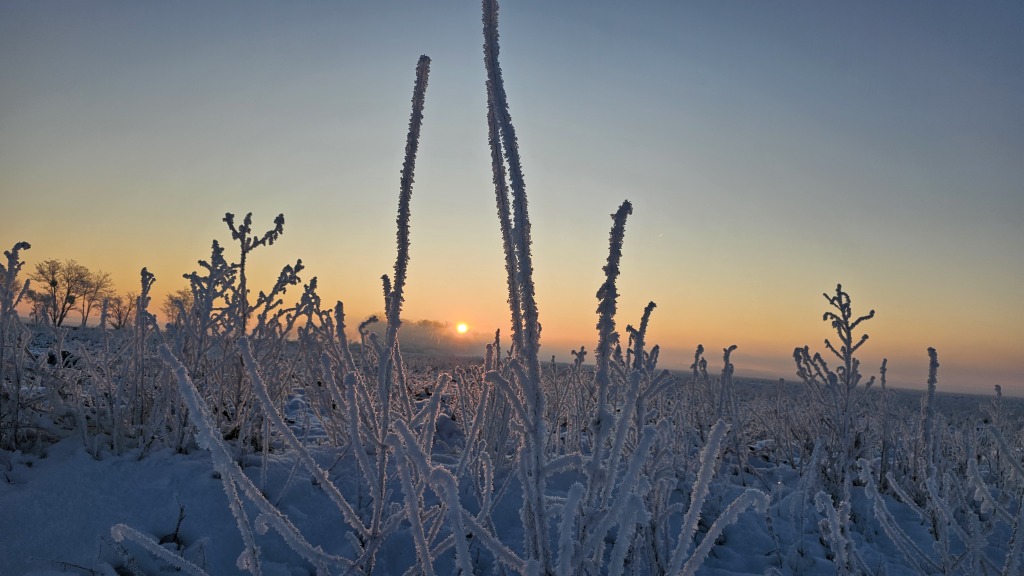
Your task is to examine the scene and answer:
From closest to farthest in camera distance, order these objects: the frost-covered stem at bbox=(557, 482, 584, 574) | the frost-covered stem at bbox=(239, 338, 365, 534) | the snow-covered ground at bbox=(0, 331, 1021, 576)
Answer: the frost-covered stem at bbox=(557, 482, 584, 574), the frost-covered stem at bbox=(239, 338, 365, 534), the snow-covered ground at bbox=(0, 331, 1021, 576)

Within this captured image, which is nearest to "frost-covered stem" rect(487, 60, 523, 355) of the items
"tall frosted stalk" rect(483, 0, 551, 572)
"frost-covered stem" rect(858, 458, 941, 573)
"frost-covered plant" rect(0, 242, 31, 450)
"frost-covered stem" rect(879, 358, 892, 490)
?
"tall frosted stalk" rect(483, 0, 551, 572)

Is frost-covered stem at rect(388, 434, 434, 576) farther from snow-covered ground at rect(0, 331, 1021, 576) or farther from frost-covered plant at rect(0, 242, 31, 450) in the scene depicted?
frost-covered plant at rect(0, 242, 31, 450)

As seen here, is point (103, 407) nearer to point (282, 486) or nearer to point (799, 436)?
point (282, 486)

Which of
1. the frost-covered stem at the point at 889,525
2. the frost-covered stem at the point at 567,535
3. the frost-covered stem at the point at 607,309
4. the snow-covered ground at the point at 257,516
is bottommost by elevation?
the snow-covered ground at the point at 257,516

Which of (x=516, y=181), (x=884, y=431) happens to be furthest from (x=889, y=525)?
(x=884, y=431)

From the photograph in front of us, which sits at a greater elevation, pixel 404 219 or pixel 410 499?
pixel 404 219

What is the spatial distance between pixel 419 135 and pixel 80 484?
8.82ft

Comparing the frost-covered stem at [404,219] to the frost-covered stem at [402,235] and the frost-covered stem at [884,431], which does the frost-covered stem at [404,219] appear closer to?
the frost-covered stem at [402,235]

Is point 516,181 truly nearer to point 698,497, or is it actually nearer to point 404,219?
point 404,219

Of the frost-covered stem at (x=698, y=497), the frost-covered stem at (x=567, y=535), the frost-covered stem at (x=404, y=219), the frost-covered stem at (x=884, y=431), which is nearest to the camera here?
the frost-covered stem at (x=567, y=535)

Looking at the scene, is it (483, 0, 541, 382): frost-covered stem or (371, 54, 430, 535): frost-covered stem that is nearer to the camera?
(483, 0, 541, 382): frost-covered stem

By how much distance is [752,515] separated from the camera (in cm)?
379

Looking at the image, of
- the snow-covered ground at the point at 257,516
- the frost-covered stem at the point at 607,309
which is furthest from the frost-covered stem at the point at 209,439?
the frost-covered stem at the point at 607,309

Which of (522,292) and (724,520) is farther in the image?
(724,520)
